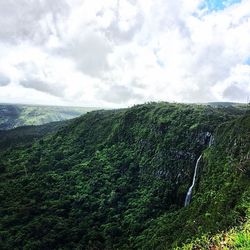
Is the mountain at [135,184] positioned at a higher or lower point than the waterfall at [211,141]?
lower

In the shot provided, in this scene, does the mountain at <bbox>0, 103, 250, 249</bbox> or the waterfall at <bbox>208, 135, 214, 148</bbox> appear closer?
the mountain at <bbox>0, 103, 250, 249</bbox>

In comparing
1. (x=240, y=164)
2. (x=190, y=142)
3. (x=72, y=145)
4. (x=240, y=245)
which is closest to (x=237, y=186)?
(x=240, y=164)

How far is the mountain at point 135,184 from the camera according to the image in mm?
89000

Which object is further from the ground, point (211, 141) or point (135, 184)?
point (211, 141)

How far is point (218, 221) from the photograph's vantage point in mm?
72688

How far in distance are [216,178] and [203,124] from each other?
89.3 ft

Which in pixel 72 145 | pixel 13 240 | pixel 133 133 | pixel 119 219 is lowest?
pixel 13 240

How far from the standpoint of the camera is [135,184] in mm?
128125

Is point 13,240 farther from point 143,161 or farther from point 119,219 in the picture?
point 143,161

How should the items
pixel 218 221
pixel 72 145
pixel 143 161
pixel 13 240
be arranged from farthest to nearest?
1. pixel 72 145
2. pixel 143 161
3. pixel 13 240
4. pixel 218 221

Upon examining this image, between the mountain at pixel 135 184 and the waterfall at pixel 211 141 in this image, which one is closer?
the mountain at pixel 135 184

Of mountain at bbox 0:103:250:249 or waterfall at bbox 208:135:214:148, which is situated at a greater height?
waterfall at bbox 208:135:214:148

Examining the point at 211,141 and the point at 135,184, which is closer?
the point at 211,141

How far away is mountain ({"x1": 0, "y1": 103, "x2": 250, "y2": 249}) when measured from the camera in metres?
89.0
